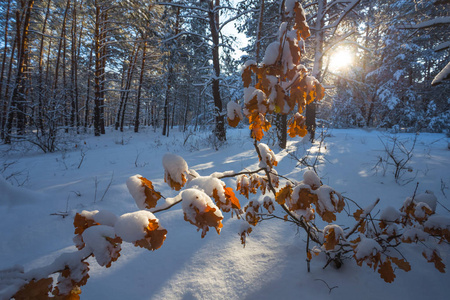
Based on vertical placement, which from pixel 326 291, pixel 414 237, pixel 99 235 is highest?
pixel 99 235

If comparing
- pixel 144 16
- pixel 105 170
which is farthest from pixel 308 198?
pixel 144 16

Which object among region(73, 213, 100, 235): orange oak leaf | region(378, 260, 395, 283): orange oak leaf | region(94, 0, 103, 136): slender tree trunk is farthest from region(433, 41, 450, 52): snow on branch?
region(94, 0, 103, 136): slender tree trunk

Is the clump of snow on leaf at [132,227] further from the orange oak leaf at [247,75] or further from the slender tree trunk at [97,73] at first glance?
the slender tree trunk at [97,73]

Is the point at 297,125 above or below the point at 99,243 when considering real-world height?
above

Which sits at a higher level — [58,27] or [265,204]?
[58,27]

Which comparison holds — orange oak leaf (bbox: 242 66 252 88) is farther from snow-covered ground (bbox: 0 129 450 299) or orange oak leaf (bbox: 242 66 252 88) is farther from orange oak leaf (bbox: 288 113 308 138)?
snow-covered ground (bbox: 0 129 450 299)

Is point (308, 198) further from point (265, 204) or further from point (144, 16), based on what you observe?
point (144, 16)

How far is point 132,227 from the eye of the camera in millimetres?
663

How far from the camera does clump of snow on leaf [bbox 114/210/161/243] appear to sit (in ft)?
2.12

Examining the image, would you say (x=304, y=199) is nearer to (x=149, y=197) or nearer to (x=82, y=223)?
(x=149, y=197)

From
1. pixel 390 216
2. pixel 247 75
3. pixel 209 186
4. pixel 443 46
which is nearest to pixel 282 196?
pixel 209 186

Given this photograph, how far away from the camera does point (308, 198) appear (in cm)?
110

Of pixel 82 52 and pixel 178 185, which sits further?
pixel 82 52

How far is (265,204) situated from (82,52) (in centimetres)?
2088
